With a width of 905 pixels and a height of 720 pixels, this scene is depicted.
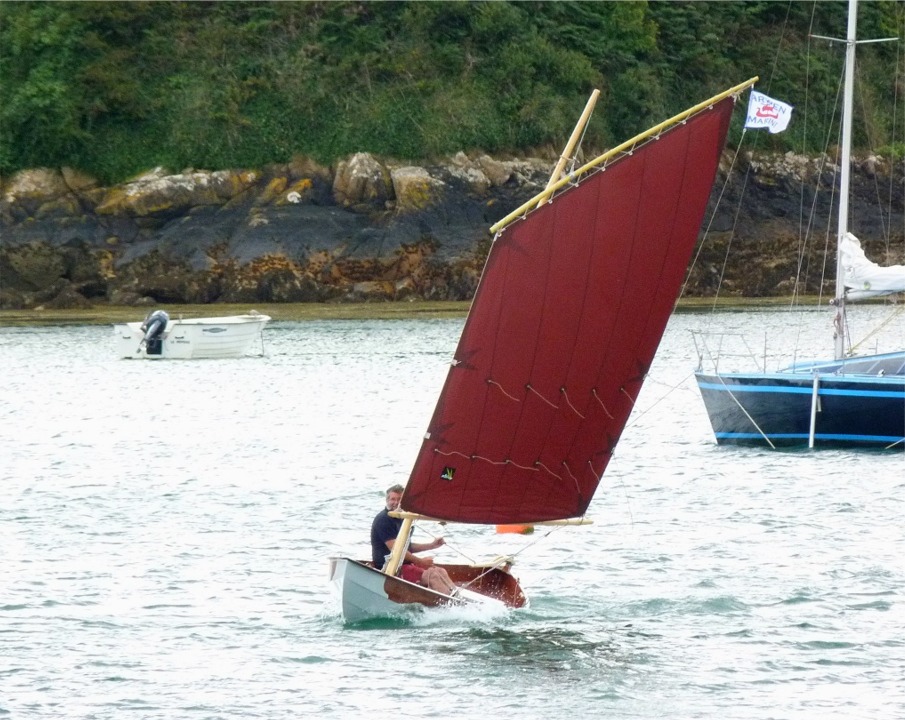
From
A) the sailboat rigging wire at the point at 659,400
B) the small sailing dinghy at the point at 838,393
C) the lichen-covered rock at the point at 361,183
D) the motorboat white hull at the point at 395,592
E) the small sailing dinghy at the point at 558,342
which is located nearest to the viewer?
the small sailing dinghy at the point at 558,342

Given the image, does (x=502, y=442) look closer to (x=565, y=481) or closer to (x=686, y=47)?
(x=565, y=481)

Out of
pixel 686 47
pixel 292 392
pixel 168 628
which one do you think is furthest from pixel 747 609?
pixel 686 47

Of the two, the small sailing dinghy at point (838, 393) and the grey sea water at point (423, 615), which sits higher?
the small sailing dinghy at point (838, 393)

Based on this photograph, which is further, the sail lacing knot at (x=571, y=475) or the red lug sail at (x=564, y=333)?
the sail lacing knot at (x=571, y=475)

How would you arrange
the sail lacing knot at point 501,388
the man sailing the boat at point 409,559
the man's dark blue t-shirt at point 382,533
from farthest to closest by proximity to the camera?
1. the man's dark blue t-shirt at point 382,533
2. the man sailing the boat at point 409,559
3. the sail lacing knot at point 501,388

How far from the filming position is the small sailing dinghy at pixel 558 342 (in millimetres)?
16359

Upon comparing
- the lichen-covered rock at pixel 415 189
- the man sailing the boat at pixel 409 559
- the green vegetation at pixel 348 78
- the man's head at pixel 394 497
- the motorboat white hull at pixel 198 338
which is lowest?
the man sailing the boat at pixel 409 559

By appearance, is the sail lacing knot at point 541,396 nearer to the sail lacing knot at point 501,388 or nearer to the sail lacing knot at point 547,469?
the sail lacing knot at point 501,388

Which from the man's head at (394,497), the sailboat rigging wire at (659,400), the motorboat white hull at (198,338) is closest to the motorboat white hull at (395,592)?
the man's head at (394,497)

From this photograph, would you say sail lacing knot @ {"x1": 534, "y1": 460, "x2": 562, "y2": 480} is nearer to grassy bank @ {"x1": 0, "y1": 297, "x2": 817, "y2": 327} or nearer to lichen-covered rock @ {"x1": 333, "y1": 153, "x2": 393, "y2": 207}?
grassy bank @ {"x1": 0, "y1": 297, "x2": 817, "y2": 327}

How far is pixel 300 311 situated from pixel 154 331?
17.2 m

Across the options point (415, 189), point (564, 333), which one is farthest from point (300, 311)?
point (564, 333)

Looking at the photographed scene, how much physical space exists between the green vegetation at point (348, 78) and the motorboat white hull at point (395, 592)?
62.1m

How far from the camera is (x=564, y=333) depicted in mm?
16953
